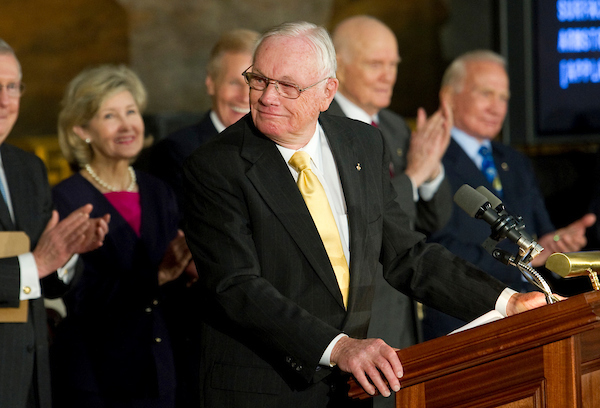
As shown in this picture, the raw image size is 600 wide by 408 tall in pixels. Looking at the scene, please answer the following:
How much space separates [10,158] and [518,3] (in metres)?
3.57

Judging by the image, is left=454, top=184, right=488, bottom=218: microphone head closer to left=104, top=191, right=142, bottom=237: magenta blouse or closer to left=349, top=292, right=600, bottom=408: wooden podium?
left=349, top=292, right=600, bottom=408: wooden podium

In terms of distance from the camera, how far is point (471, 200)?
1.98m

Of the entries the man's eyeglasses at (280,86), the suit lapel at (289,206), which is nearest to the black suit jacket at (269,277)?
the suit lapel at (289,206)

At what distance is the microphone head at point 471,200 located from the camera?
6.41ft

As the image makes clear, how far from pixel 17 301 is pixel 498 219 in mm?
1609

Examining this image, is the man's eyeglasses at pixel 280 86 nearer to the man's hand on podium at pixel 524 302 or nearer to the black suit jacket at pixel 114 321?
the man's hand on podium at pixel 524 302

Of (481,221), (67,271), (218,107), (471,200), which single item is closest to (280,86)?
(471,200)

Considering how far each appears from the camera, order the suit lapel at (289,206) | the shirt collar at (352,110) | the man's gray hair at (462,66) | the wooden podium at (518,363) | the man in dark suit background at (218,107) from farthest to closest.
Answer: the man's gray hair at (462,66) < the shirt collar at (352,110) < the man in dark suit background at (218,107) < the suit lapel at (289,206) < the wooden podium at (518,363)

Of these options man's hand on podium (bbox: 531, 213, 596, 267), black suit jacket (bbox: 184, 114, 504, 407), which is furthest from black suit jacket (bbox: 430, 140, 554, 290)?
black suit jacket (bbox: 184, 114, 504, 407)

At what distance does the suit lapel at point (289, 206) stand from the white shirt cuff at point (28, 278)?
3.29 ft

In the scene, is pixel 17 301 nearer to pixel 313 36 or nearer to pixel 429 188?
pixel 313 36

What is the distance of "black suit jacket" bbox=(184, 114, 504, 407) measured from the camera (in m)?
1.90

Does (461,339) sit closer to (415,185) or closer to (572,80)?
(415,185)

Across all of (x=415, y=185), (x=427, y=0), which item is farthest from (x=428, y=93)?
(x=415, y=185)
